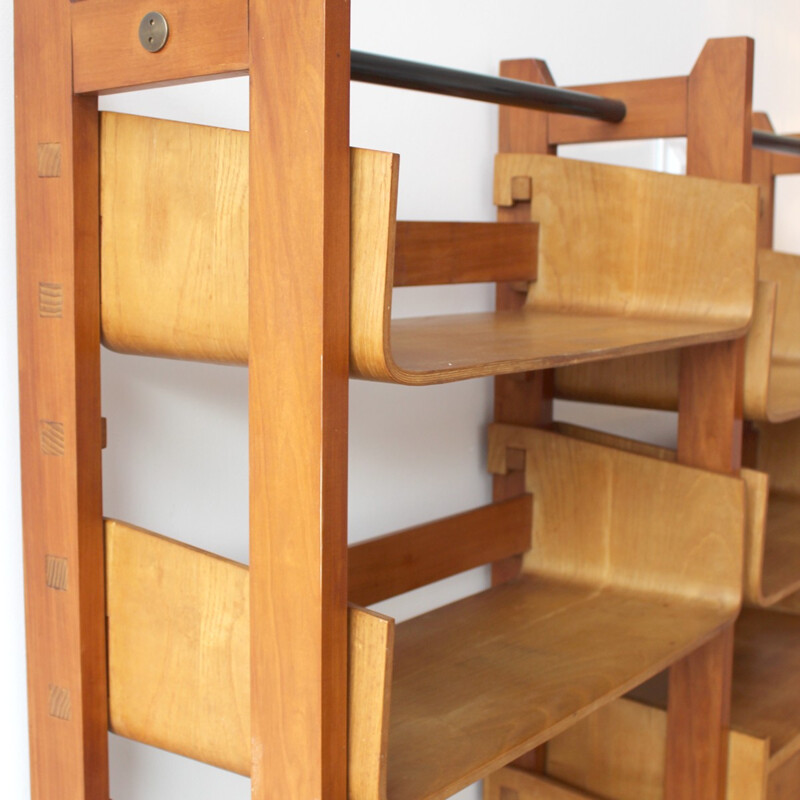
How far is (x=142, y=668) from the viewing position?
1.10m

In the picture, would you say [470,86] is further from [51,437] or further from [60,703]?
[60,703]

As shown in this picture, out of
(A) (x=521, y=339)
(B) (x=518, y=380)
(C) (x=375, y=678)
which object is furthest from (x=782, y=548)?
(C) (x=375, y=678)

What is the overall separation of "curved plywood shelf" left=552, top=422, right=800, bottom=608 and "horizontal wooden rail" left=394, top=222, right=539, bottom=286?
344mm

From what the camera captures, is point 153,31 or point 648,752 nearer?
point 153,31

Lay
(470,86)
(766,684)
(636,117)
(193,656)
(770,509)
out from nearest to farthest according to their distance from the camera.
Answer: (193,656)
(470,86)
(636,117)
(766,684)
(770,509)

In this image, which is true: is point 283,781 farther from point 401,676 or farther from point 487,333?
point 487,333

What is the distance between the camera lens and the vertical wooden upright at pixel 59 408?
1051mm

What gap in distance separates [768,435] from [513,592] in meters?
0.88

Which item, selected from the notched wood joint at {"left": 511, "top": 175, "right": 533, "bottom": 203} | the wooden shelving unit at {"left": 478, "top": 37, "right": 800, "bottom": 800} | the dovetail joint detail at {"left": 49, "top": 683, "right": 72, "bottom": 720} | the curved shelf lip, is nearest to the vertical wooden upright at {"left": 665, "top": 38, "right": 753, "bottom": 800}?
the wooden shelving unit at {"left": 478, "top": 37, "right": 800, "bottom": 800}

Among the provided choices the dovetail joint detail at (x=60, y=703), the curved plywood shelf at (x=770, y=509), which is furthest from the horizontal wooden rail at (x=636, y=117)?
the dovetail joint detail at (x=60, y=703)

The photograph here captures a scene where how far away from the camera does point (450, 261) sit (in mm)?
1498

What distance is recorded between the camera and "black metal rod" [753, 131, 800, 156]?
1.81 metres

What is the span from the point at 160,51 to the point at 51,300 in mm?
277

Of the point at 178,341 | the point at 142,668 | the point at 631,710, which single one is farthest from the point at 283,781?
the point at 631,710
